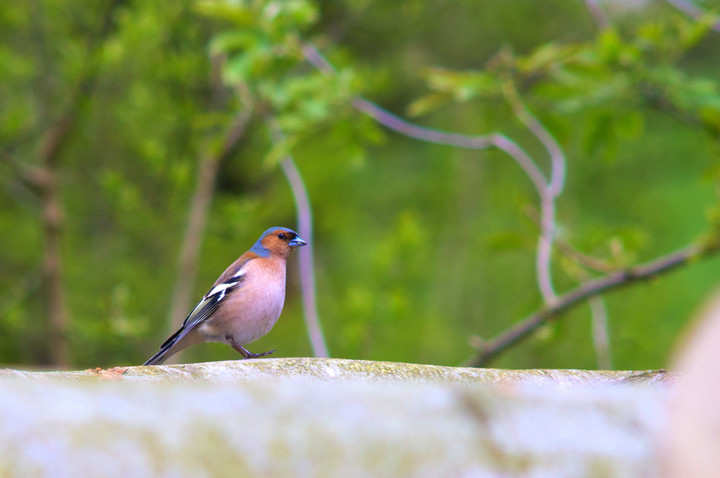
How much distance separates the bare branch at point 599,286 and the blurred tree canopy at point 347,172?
4.3 inches

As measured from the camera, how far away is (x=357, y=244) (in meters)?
9.73

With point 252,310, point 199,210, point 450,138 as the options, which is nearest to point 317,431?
point 252,310

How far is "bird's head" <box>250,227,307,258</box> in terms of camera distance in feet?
12.6

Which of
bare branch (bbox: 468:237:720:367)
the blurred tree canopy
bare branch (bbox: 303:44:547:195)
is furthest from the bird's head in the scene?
bare branch (bbox: 468:237:720:367)

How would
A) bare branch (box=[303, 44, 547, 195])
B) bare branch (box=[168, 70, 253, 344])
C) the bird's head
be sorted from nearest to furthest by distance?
the bird's head
bare branch (box=[303, 44, 547, 195])
bare branch (box=[168, 70, 253, 344])

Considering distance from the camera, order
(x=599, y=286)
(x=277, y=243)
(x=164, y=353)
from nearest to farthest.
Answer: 1. (x=164, y=353)
2. (x=277, y=243)
3. (x=599, y=286)

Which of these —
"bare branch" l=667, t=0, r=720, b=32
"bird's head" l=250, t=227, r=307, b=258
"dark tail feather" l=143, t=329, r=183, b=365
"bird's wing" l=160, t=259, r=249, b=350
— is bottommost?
"dark tail feather" l=143, t=329, r=183, b=365

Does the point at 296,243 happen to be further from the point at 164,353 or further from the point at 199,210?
the point at 199,210

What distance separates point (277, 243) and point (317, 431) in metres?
2.88

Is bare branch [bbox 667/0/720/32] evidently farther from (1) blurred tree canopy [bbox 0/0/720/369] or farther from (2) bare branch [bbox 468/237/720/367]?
(2) bare branch [bbox 468/237/720/367]

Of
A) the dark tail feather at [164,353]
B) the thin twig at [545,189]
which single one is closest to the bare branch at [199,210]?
the thin twig at [545,189]

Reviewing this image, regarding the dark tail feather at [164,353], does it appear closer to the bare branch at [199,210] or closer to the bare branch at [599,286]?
the bare branch at [599,286]

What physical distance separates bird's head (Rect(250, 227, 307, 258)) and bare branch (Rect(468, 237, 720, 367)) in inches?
45.9

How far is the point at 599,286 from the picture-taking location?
4.33 metres
